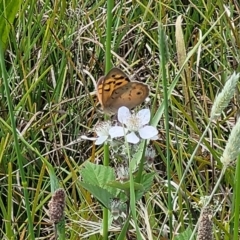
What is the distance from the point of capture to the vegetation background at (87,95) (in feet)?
3.88

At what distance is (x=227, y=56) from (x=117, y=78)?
77 centimetres

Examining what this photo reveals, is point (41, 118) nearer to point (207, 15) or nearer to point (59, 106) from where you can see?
point (59, 106)

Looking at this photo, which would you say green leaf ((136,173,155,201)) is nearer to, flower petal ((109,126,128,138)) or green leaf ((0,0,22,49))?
flower petal ((109,126,128,138))

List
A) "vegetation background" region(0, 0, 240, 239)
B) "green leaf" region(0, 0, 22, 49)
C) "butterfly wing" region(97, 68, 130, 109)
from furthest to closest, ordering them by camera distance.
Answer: "green leaf" region(0, 0, 22, 49)
"vegetation background" region(0, 0, 240, 239)
"butterfly wing" region(97, 68, 130, 109)

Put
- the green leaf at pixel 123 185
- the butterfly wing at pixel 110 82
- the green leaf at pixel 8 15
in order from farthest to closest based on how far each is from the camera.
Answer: the green leaf at pixel 8 15
the butterfly wing at pixel 110 82
the green leaf at pixel 123 185

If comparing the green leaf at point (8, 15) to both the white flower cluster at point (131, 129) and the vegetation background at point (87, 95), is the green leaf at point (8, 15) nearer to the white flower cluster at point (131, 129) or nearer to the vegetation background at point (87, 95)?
the vegetation background at point (87, 95)

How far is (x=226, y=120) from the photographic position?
4.28ft

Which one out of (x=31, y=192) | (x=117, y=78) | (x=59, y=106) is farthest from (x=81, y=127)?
(x=117, y=78)

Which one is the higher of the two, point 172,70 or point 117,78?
point 117,78

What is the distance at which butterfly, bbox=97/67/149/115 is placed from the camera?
785 mm

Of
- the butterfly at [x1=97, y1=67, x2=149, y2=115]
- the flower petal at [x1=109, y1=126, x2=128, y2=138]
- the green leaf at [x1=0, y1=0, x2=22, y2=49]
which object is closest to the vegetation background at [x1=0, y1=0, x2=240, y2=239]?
the green leaf at [x1=0, y1=0, x2=22, y2=49]

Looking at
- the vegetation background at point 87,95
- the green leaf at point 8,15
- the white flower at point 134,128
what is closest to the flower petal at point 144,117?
the white flower at point 134,128

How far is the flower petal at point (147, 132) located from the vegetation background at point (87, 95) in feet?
1.25

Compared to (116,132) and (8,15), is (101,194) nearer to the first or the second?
(116,132)
